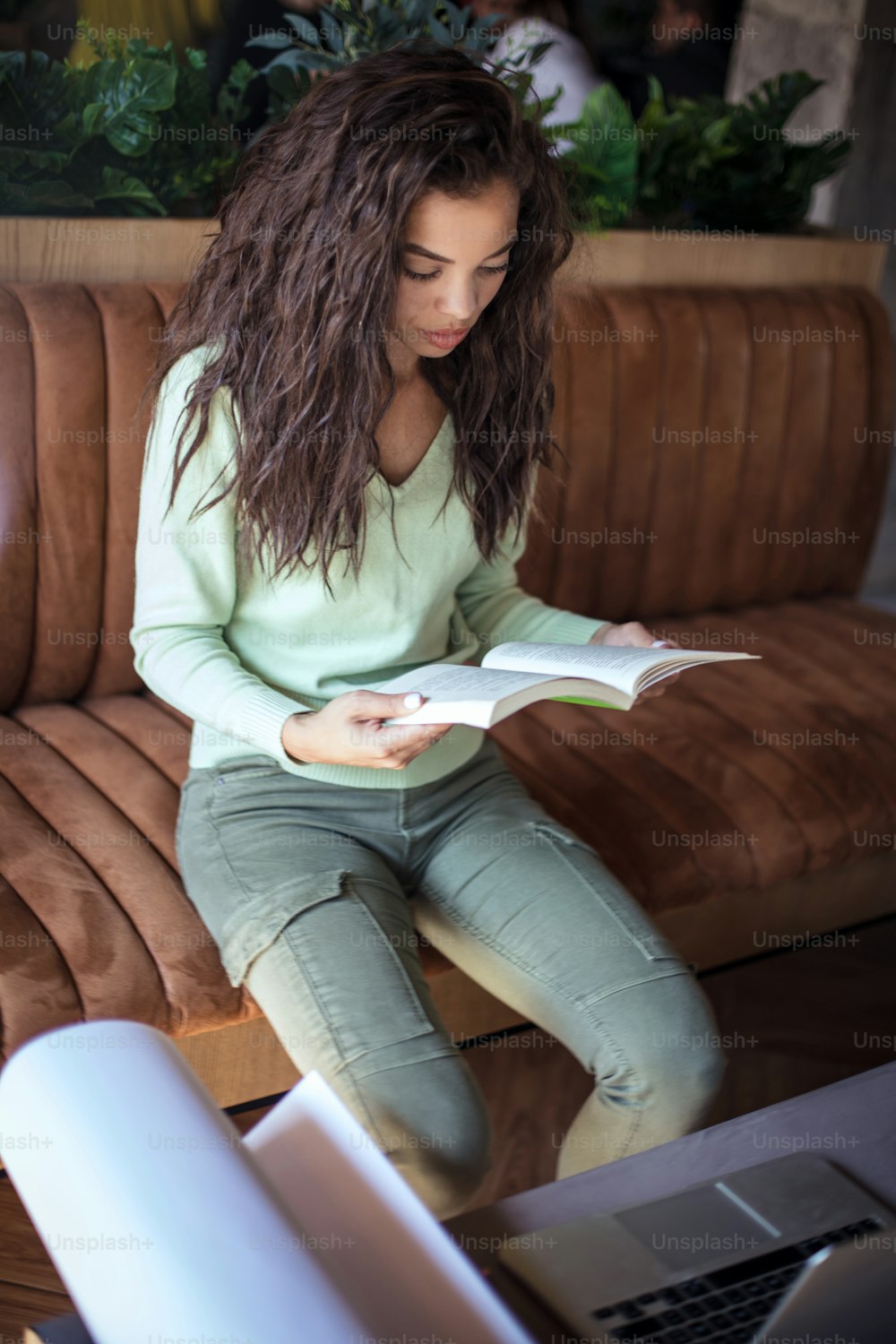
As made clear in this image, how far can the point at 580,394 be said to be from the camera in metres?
2.09

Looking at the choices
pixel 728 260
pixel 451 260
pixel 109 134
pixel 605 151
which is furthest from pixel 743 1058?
pixel 109 134

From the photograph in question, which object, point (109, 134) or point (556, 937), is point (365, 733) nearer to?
point (556, 937)

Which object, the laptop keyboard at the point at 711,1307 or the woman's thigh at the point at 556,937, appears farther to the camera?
the woman's thigh at the point at 556,937

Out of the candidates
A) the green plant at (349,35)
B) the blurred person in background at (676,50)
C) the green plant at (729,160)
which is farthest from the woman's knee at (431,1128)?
the blurred person in background at (676,50)

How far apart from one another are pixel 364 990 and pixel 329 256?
699mm

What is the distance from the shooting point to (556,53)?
2.60 metres

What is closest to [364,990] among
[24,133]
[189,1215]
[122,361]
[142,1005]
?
[142,1005]

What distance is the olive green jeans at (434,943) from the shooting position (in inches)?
43.8

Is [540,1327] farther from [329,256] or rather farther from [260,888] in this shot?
[329,256]

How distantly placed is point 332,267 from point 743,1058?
4.44 feet

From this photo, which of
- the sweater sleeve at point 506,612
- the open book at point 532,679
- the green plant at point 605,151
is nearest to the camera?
the open book at point 532,679

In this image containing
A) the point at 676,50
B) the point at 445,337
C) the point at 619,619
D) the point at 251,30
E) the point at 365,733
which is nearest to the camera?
the point at 365,733

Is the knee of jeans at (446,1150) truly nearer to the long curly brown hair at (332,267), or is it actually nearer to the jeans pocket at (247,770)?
the jeans pocket at (247,770)

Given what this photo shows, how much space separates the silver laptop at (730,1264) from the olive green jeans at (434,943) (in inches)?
9.8
